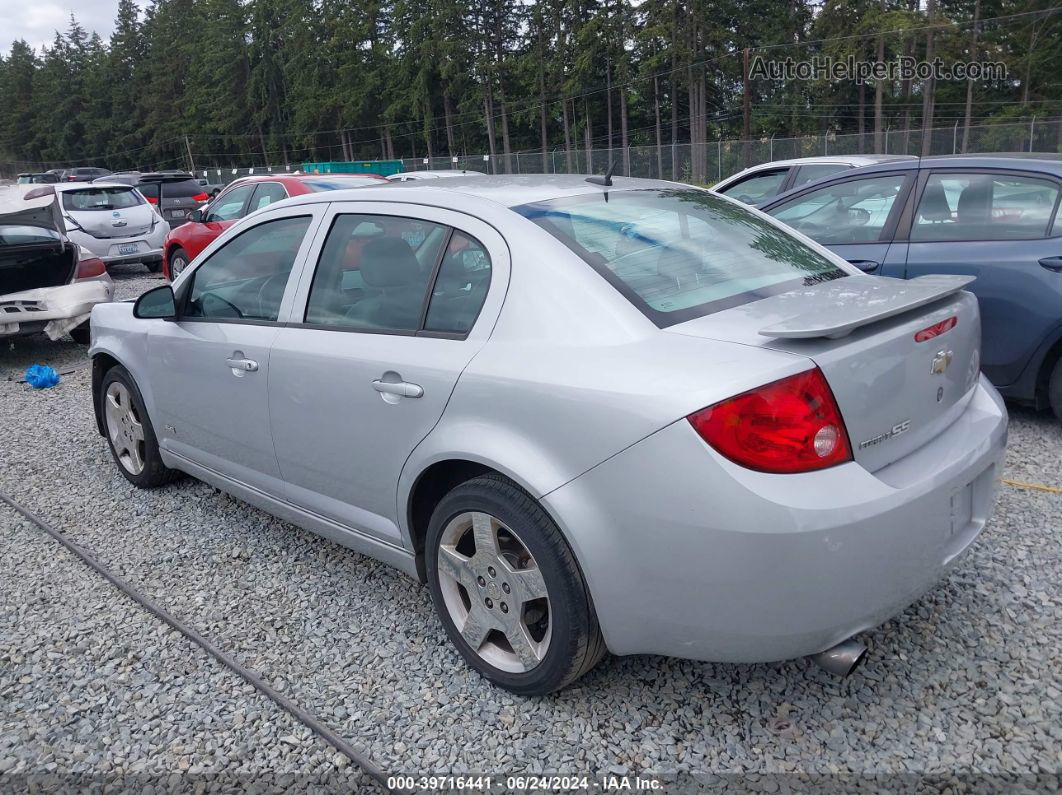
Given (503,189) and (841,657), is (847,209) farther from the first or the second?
(841,657)

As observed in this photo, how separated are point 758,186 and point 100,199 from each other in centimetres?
1067

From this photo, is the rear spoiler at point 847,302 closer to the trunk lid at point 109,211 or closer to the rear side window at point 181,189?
the trunk lid at point 109,211

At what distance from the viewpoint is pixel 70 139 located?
95812 millimetres

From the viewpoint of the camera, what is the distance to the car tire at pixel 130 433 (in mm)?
4480

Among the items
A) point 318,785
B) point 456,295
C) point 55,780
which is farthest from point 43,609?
point 456,295

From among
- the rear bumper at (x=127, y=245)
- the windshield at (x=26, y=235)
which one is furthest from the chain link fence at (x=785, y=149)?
the windshield at (x=26, y=235)

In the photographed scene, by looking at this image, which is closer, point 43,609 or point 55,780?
point 55,780

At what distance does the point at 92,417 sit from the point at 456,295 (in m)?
4.85

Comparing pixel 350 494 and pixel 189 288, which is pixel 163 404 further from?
pixel 350 494

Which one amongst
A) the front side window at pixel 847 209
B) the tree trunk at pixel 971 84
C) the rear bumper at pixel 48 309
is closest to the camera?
the front side window at pixel 847 209

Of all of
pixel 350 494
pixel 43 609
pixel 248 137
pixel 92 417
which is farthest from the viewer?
pixel 248 137

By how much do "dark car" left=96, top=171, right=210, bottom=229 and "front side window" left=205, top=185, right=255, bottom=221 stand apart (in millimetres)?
7836

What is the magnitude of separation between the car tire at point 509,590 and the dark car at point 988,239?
3343mm

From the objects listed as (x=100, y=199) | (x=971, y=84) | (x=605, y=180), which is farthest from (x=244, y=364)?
(x=971, y=84)
